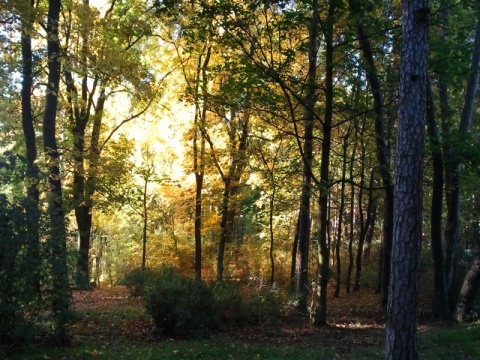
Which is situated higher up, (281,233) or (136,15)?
(136,15)

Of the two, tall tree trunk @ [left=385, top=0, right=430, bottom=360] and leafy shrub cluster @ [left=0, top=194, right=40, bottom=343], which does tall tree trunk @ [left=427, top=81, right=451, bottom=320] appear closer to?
tall tree trunk @ [left=385, top=0, right=430, bottom=360]

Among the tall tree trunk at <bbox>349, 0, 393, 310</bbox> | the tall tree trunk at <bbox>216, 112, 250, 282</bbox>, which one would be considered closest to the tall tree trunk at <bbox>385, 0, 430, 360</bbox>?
the tall tree trunk at <bbox>349, 0, 393, 310</bbox>

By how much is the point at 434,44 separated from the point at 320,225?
16.6ft

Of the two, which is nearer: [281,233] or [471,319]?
[471,319]

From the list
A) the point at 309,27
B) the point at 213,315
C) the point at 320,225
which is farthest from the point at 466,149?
the point at 213,315

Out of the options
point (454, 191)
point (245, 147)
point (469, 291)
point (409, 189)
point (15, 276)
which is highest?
point (245, 147)

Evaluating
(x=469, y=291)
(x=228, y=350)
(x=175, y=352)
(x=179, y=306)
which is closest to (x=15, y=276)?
(x=175, y=352)

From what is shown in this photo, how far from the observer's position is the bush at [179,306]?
9742mm

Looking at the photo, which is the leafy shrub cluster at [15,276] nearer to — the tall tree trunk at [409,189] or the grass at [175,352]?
the grass at [175,352]

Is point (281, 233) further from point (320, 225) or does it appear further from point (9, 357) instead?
point (9, 357)

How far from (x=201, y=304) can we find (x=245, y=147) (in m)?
10.5

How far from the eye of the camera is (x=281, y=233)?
1040 inches

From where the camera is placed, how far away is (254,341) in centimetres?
973

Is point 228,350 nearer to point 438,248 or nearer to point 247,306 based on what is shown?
point 247,306
